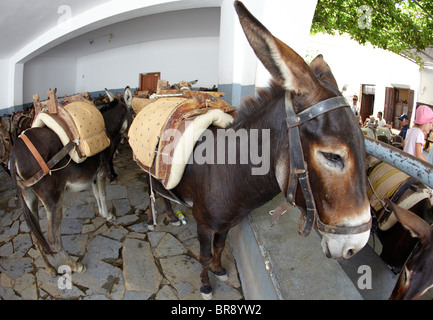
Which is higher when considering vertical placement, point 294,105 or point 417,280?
point 294,105

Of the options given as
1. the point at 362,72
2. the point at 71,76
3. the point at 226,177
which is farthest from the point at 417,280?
the point at 362,72

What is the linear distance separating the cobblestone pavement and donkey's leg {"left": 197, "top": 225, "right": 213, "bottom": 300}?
12 cm

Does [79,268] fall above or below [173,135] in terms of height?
below

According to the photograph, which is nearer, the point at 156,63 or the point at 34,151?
the point at 34,151

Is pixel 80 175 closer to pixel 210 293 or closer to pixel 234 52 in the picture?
pixel 210 293

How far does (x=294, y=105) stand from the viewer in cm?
132

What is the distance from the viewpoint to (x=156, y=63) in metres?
12.7

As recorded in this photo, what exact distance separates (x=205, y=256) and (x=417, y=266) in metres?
1.67

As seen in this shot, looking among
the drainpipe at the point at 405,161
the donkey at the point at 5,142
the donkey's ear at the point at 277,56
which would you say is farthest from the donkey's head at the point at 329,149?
the donkey at the point at 5,142

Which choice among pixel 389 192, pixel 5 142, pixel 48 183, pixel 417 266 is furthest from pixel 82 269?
pixel 5 142

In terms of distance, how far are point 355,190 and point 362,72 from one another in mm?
19212

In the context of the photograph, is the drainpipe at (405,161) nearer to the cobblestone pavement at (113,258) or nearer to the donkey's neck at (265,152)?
the donkey's neck at (265,152)

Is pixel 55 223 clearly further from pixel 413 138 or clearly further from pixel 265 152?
pixel 413 138
